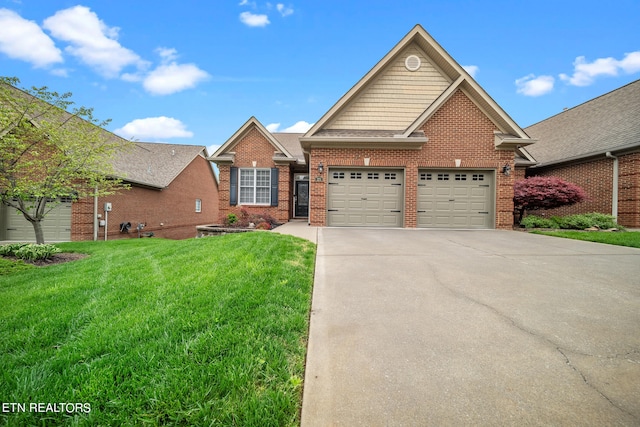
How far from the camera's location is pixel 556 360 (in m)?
2.01

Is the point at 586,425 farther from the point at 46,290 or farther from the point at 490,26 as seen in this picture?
the point at 490,26

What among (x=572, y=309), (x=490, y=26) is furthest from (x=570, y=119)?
(x=572, y=309)

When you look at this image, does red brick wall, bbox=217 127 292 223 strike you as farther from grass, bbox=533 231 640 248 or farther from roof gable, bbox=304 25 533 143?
grass, bbox=533 231 640 248

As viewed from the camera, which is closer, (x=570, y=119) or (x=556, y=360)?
(x=556, y=360)

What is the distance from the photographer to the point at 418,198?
34.6 feet

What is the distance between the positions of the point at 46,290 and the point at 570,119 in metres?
23.2

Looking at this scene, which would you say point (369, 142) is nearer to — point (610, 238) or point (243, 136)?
point (243, 136)

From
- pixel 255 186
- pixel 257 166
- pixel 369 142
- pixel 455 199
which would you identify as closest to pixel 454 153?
pixel 455 199

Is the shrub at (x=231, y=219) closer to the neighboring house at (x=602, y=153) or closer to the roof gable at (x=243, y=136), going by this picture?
the roof gable at (x=243, y=136)

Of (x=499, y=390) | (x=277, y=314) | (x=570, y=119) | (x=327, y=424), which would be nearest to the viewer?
(x=327, y=424)

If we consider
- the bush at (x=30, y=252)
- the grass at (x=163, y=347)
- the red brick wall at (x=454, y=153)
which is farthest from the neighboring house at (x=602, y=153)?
the bush at (x=30, y=252)

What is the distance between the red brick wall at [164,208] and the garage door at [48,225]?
427mm

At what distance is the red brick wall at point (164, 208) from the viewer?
12.8 m

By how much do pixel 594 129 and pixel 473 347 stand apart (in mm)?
17523
